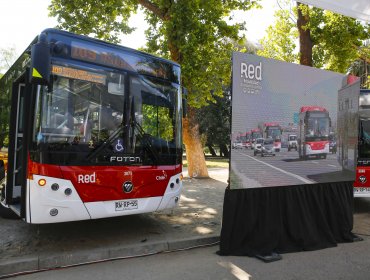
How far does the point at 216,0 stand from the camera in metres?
12.9

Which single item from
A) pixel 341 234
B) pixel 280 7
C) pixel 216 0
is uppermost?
pixel 280 7

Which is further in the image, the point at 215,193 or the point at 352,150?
the point at 215,193

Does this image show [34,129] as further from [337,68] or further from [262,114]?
[337,68]

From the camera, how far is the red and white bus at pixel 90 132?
511 cm

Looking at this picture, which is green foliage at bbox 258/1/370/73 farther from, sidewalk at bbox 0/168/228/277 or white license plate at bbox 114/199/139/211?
white license plate at bbox 114/199/139/211

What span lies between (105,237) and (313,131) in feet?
12.9

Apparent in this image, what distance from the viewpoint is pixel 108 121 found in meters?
5.70

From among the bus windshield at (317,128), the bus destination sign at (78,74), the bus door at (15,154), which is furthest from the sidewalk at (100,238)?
the bus destination sign at (78,74)

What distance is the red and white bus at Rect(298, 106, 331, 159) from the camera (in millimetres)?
6031

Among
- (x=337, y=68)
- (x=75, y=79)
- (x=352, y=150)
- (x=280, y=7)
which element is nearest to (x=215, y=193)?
(x=352, y=150)

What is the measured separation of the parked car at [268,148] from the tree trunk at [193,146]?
27.9 feet

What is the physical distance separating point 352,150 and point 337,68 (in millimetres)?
11347

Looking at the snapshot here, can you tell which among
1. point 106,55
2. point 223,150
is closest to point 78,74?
point 106,55

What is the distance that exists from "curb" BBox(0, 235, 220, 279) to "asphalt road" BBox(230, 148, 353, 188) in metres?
1.32
